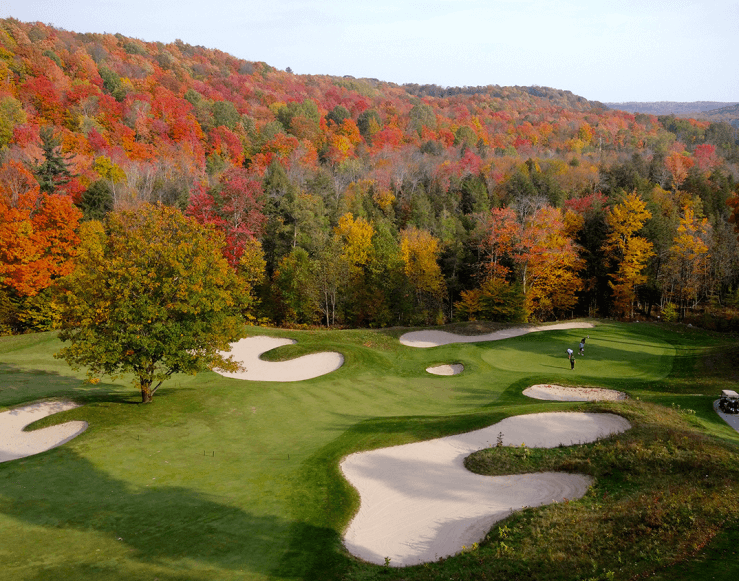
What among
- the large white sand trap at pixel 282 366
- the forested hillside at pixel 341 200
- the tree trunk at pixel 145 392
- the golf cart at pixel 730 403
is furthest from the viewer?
the forested hillside at pixel 341 200

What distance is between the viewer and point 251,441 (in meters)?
16.3

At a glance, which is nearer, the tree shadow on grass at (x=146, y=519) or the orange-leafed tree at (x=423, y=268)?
the tree shadow on grass at (x=146, y=519)

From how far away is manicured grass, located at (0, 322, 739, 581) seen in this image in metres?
9.59

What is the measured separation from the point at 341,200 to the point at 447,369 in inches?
1748

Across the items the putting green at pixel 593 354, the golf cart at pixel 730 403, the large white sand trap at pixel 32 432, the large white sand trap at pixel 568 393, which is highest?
the golf cart at pixel 730 403

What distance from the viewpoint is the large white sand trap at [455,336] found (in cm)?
3297

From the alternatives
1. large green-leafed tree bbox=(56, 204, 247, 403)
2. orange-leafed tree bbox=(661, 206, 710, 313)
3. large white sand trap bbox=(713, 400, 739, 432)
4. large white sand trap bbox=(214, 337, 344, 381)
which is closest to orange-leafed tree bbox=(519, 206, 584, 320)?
orange-leafed tree bbox=(661, 206, 710, 313)

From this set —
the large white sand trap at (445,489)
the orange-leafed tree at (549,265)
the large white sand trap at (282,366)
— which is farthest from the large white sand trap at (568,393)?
the orange-leafed tree at (549,265)

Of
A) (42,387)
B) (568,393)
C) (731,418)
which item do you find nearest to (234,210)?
(42,387)

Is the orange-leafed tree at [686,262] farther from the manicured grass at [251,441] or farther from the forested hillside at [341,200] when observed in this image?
the manicured grass at [251,441]

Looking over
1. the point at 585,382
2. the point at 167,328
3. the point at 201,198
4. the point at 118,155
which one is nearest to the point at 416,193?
the point at 201,198

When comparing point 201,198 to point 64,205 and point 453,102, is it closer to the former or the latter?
point 64,205

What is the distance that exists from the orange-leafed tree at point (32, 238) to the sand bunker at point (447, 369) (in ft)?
105

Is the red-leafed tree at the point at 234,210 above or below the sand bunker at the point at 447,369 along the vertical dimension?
above
